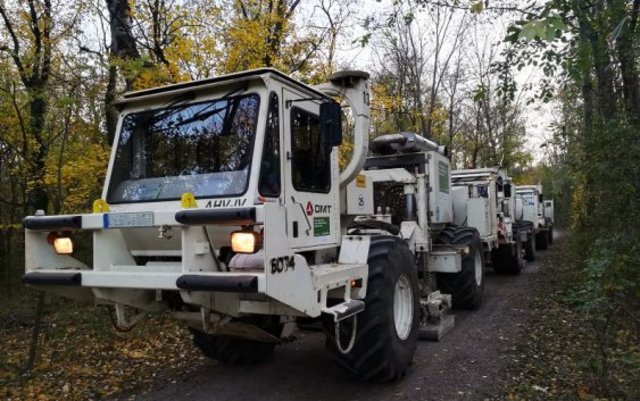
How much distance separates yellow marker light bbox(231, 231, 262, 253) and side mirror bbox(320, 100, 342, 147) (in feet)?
4.58

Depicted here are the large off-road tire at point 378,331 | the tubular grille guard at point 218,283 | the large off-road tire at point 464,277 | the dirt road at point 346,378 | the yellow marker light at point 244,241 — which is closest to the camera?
the tubular grille guard at point 218,283

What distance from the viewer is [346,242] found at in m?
5.30

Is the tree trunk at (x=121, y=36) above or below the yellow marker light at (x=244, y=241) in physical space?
above

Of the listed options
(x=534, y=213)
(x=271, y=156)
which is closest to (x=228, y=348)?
(x=271, y=156)

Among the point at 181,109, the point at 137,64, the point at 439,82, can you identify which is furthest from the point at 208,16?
the point at 439,82

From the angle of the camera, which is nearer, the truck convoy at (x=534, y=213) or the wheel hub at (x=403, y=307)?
the wheel hub at (x=403, y=307)

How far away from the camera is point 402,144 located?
8.87 metres

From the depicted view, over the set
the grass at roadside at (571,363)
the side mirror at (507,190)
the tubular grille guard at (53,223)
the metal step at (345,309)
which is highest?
the side mirror at (507,190)

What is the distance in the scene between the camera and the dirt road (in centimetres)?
527

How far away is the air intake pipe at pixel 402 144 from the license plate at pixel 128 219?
5548 mm

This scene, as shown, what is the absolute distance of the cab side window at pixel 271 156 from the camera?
4363mm

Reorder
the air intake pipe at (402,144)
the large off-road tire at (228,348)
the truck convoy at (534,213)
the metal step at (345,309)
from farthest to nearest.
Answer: the truck convoy at (534,213) < the air intake pipe at (402,144) < the large off-road tire at (228,348) < the metal step at (345,309)

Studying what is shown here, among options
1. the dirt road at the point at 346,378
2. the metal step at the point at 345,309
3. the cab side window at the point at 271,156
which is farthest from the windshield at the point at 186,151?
the dirt road at the point at 346,378

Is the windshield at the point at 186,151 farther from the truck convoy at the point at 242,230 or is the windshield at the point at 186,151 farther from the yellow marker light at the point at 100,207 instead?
the yellow marker light at the point at 100,207
